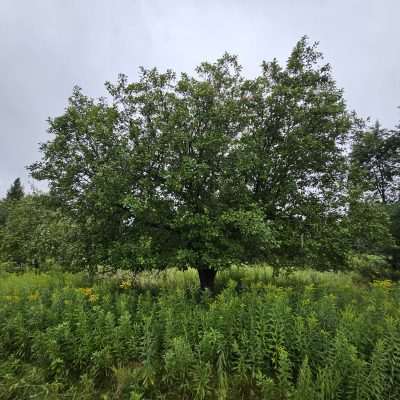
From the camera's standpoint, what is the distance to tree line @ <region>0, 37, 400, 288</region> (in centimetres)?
590

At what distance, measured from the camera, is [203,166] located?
5.60 meters

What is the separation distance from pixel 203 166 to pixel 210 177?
838mm

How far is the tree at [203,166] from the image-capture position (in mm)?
5840

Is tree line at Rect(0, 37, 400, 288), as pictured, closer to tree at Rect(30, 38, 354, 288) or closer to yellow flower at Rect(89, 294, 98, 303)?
tree at Rect(30, 38, 354, 288)

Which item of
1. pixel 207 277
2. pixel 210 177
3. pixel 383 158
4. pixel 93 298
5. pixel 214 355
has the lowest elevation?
pixel 214 355

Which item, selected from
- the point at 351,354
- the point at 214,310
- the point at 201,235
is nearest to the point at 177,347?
the point at 214,310

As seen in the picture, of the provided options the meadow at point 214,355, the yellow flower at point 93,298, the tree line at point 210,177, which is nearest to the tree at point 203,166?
the tree line at point 210,177

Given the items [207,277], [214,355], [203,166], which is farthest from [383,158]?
[214,355]

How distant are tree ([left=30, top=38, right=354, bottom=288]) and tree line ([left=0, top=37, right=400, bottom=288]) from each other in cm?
3

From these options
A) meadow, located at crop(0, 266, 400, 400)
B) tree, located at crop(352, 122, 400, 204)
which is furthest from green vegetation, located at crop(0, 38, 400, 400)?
tree, located at crop(352, 122, 400, 204)

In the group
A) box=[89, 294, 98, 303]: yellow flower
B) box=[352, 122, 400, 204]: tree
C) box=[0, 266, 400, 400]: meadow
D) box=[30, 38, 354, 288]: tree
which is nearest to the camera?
box=[0, 266, 400, 400]: meadow

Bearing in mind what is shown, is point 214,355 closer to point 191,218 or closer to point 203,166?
point 191,218

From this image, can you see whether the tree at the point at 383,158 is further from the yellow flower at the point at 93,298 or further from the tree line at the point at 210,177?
the yellow flower at the point at 93,298

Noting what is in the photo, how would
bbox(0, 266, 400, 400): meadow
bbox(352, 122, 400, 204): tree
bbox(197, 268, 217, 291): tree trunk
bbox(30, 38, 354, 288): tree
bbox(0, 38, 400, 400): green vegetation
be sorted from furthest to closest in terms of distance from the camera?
bbox(352, 122, 400, 204): tree
bbox(197, 268, 217, 291): tree trunk
bbox(30, 38, 354, 288): tree
bbox(0, 38, 400, 400): green vegetation
bbox(0, 266, 400, 400): meadow
